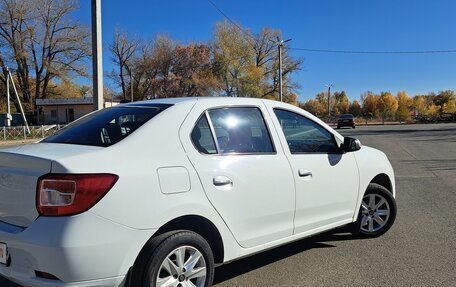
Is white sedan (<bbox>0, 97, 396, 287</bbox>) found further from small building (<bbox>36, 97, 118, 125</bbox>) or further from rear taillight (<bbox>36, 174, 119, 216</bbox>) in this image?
small building (<bbox>36, 97, 118, 125</bbox>)

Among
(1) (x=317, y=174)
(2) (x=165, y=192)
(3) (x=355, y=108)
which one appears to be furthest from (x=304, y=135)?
(3) (x=355, y=108)

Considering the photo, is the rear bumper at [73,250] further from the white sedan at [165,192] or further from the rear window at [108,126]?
the rear window at [108,126]

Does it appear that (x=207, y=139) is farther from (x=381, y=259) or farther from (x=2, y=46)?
(x=2, y=46)

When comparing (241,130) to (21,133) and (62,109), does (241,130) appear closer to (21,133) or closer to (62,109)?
(21,133)

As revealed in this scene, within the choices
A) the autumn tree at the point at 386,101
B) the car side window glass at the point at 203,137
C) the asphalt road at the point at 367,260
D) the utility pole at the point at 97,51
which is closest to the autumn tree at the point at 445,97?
the autumn tree at the point at 386,101

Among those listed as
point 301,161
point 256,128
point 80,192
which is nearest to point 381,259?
point 301,161

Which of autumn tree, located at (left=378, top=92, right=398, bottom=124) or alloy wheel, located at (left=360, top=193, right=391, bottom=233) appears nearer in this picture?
alloy wheel, located at (left=360, top=193, right=391, bottom=233)

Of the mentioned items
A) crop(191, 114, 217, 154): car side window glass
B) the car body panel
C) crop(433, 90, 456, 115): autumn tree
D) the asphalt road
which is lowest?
the asphalt road

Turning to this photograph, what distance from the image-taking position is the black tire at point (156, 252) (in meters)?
3.14

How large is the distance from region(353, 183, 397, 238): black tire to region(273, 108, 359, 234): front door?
43 centimetres

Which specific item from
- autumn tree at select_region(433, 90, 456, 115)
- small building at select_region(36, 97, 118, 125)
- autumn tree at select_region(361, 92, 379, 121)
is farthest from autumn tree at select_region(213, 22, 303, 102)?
autumn tree at select_region(361, 92, 379, 121)

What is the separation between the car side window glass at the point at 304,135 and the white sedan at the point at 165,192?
1 cm

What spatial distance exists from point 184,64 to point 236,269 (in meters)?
70.1

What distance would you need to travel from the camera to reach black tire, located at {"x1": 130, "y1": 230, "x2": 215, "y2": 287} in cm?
314
